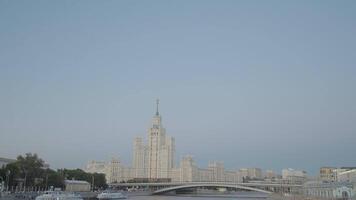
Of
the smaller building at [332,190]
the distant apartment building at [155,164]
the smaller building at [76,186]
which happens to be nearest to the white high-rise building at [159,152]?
the distant apartment building at [155,164]

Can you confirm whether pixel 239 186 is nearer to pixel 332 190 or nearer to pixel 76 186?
pixel 332 190

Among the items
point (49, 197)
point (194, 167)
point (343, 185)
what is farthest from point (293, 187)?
point (194, 167)

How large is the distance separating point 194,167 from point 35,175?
9668 centimetres

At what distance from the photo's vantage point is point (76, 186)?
85250 mm

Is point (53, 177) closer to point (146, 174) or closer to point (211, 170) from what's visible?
point (146, 174)

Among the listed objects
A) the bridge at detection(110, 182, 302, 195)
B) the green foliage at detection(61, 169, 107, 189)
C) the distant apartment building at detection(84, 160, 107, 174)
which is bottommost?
the bridge at detection(110, 182, 302, 195)

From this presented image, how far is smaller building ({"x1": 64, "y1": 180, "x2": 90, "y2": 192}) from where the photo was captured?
265 ft

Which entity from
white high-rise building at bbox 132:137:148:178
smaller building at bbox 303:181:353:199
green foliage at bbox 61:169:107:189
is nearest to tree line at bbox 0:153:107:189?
green foliage at bbox 61:169:107:189

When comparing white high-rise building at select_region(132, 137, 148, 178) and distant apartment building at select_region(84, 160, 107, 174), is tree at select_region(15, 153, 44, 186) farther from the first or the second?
distant apartment building at select_region(84, 160, 107, 174)

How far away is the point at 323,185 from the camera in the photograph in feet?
200

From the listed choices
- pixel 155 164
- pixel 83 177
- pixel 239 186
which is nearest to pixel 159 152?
pixel 155 164

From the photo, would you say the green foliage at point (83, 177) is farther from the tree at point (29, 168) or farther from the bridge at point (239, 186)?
the tree at point (29, 168)

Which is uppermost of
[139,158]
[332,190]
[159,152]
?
[159,152]

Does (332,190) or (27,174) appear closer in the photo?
(332,190)
